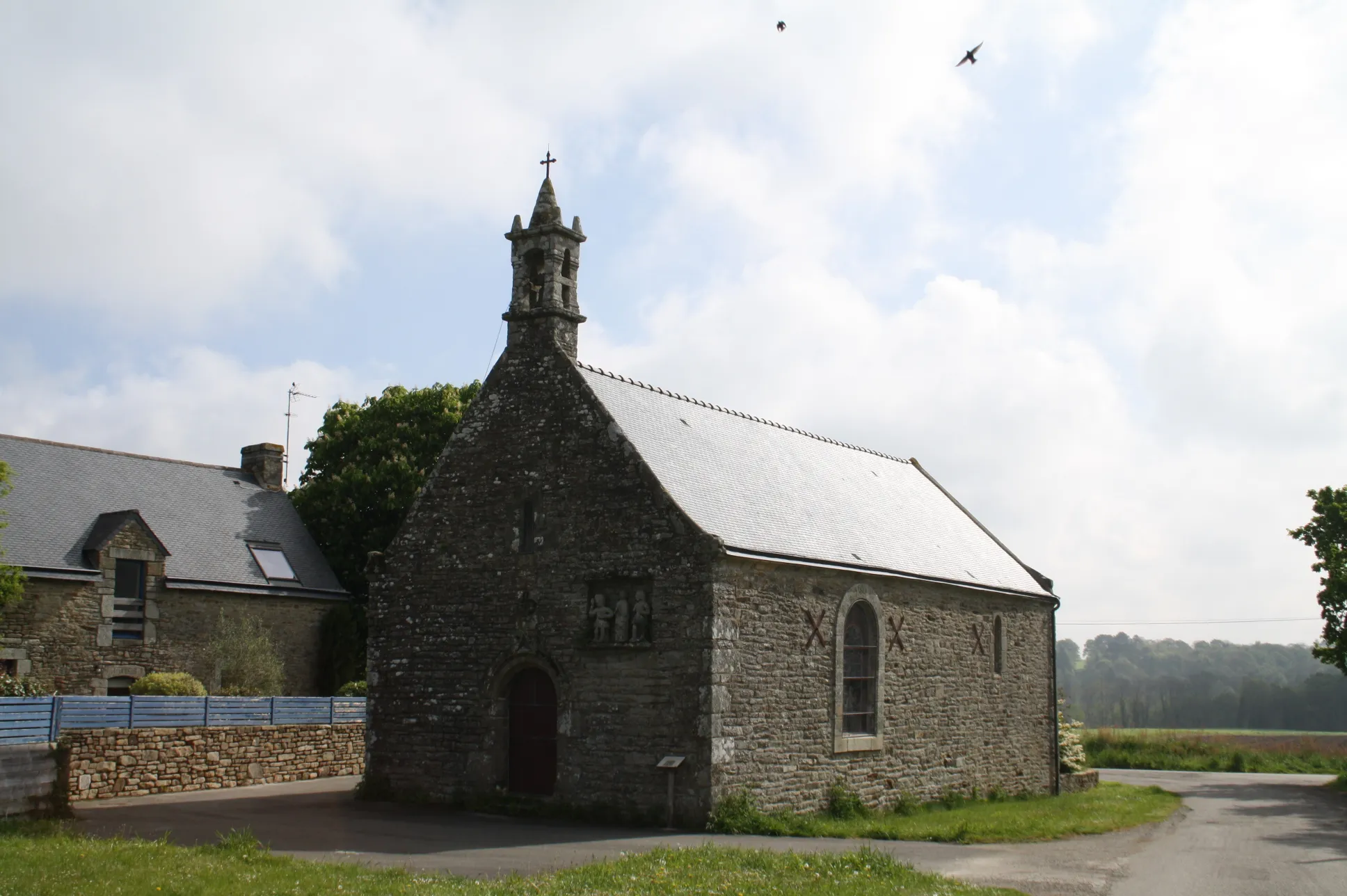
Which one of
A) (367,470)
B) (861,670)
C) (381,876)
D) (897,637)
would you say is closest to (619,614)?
(861,670)

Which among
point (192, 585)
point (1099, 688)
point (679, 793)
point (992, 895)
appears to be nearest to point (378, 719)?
point (679, 793)

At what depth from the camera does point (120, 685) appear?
90.0 feet

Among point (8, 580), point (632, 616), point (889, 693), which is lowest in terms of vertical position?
point (889, 693)

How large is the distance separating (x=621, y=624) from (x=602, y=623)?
1.27 feet

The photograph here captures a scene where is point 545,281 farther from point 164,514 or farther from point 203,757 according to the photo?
point 164,514

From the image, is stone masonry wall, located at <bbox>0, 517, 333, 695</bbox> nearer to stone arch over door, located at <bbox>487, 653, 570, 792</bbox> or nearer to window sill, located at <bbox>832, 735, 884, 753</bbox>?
stone arch over door, located at <bbox>487, 653, 570, 792</bbox>

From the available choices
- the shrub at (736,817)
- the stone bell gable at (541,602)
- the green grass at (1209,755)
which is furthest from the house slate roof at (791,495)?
the green grass at (1209,755)

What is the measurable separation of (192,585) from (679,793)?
16.5 m

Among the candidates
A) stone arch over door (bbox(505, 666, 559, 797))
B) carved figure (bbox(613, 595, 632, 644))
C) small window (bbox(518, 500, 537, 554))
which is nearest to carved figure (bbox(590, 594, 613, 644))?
carved figure (bbox(613, 595, 632, 644))

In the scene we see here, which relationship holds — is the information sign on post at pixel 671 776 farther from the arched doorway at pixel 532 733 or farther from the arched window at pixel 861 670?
the arched window at pixel 861 670

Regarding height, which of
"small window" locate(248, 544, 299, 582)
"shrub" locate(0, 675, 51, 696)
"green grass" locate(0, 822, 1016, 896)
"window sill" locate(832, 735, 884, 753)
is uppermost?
"small window" locate(248, 544, 299, 582)

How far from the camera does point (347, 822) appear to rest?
59.1ft

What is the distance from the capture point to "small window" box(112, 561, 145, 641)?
27484 millimetres

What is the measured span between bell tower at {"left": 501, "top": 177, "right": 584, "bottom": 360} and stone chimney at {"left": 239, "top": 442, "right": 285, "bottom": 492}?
56.4ft
